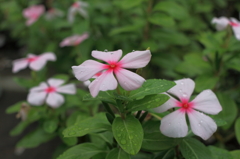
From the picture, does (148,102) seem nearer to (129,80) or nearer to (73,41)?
(129,80)

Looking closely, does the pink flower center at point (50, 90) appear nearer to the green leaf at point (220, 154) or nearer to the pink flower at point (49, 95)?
the pink flower at point (49, 95)

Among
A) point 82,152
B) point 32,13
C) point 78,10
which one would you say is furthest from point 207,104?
point 32,13

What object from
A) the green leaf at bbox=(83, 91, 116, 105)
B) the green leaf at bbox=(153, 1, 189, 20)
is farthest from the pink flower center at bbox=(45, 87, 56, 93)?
the green leaf at bbox=(153, 1, 189, 20)

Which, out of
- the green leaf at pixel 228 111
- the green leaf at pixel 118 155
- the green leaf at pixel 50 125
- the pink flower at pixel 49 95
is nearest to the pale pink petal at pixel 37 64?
the pink flower at pixel 49 95

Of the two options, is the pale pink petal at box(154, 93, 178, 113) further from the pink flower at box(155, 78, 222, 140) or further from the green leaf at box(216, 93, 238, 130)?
the green leaf at box(216, 93, 238, 130)

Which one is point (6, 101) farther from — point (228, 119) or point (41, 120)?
point (228, 119)
